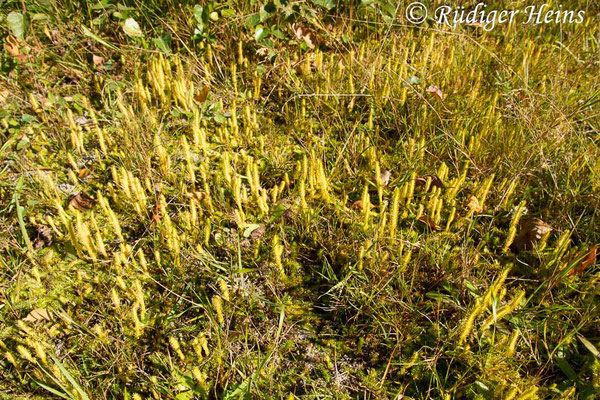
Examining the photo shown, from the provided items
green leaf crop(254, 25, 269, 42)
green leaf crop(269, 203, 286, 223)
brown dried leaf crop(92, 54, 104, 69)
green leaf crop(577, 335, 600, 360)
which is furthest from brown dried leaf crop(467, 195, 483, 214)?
brown dried leaf crop(92, 54, 104, 69)

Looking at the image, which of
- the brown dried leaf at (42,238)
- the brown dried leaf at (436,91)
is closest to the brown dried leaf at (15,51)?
the brown dried leaf at (42,238)

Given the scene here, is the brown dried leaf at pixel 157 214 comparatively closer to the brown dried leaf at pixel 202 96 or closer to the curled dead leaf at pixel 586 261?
→ the brown dried leaf at pixel 202 96

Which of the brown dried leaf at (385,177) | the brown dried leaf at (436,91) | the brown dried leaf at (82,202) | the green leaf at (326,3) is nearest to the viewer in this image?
the brown dried leaf at (82,202)

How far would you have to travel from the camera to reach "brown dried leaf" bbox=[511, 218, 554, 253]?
1.83 metres

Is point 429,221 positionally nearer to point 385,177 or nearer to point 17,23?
point 385,177

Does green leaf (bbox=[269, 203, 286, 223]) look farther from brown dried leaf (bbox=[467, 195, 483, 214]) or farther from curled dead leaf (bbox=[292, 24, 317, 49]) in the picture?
curled dead leaf (bbox=[292, 24, 317, 49])

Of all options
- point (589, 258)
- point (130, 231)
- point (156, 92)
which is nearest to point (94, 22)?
point (156, 92)

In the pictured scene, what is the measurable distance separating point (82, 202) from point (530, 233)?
2029mm

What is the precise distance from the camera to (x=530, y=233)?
185 centimetres

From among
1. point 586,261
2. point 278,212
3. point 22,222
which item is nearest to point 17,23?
point 22,222

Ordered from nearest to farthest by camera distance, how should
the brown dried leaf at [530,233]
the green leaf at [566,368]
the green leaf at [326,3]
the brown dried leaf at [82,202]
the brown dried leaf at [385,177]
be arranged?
the green leaf at [566,368] < the brown dried leaf at [530,233] < the brown dried leaf at [82,202] < the brown dried leaf at [385,177] < the green leaf at [326,3]

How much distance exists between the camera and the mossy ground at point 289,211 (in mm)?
1504

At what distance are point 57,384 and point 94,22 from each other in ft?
6.82

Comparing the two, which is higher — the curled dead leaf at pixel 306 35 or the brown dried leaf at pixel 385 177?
the curled dead leaf at pixel 306 35
